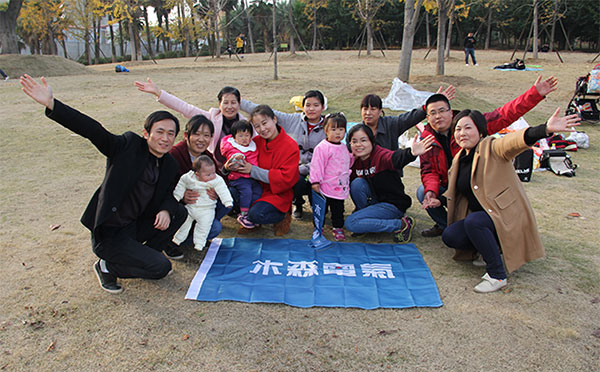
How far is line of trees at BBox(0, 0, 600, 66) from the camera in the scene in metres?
24.3

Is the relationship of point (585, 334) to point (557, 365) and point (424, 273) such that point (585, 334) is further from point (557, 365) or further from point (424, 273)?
point (424, 273)

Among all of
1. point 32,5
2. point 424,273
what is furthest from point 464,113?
point 32,5

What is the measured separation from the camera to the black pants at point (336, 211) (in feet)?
12.3

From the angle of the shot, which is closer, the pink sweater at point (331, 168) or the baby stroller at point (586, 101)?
the pink sweater at point (331, 168)

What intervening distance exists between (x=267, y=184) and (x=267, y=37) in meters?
43.3

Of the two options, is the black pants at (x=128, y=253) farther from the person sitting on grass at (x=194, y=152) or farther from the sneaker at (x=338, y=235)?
the sneaker at (x=338, y=235)

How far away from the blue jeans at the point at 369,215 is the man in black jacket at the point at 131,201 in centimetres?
153

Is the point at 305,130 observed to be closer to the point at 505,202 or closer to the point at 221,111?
the point at 221,111

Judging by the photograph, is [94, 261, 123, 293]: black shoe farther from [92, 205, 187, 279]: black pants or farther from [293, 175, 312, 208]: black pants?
[293, 175, 312, 208]: black pants

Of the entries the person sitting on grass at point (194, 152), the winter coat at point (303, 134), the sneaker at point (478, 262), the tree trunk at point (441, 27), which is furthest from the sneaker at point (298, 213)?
the tree trunk at point (441, 27)

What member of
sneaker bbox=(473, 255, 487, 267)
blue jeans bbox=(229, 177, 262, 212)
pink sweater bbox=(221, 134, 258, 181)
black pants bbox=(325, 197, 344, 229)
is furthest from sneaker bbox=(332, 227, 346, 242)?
sneaker bbox=(473, 255, 487, 267)

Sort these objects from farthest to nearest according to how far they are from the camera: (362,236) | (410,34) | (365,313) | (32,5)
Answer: (32,5)
(410,34)
(362,236)
(365,313)

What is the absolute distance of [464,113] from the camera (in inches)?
120

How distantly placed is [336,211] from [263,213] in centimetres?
66
